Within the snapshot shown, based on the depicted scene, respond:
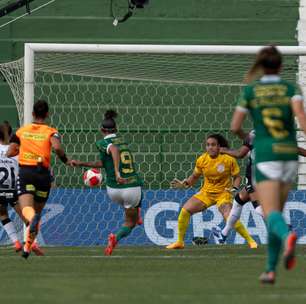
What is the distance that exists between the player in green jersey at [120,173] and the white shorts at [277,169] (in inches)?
255

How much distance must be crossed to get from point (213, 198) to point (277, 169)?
8.56 metres

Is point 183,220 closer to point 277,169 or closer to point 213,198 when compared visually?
point 213,198

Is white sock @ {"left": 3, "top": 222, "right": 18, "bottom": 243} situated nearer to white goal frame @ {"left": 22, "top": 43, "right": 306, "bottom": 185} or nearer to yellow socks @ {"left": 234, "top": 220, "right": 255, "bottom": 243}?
white goal frame @ {"left": 22, "top": 43, "right": 306, "bottom": 185}

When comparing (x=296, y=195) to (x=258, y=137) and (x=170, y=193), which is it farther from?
(x=258, y=137)

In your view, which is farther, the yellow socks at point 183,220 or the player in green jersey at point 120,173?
the yellow socks at point 183,220

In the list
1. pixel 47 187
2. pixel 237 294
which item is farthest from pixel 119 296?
pixel 47 187

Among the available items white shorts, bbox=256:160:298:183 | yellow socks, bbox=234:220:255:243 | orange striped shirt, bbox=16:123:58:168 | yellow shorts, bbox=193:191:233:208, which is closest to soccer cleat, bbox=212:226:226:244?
yellow socks, bbox=234:220:255:243

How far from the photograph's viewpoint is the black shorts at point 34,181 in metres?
14.8

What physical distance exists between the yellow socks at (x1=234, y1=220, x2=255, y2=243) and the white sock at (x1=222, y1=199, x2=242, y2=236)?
0.17 metres

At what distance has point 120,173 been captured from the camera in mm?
16188

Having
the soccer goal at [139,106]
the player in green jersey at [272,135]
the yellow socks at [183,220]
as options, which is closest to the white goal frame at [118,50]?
the soccer goal at [139,106]

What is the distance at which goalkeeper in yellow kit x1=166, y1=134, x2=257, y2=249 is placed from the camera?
17797 mm

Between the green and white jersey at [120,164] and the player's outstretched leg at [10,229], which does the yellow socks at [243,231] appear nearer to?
the green and white jersey at [120,164]

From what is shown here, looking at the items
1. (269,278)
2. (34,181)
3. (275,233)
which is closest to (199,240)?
(34,181)
